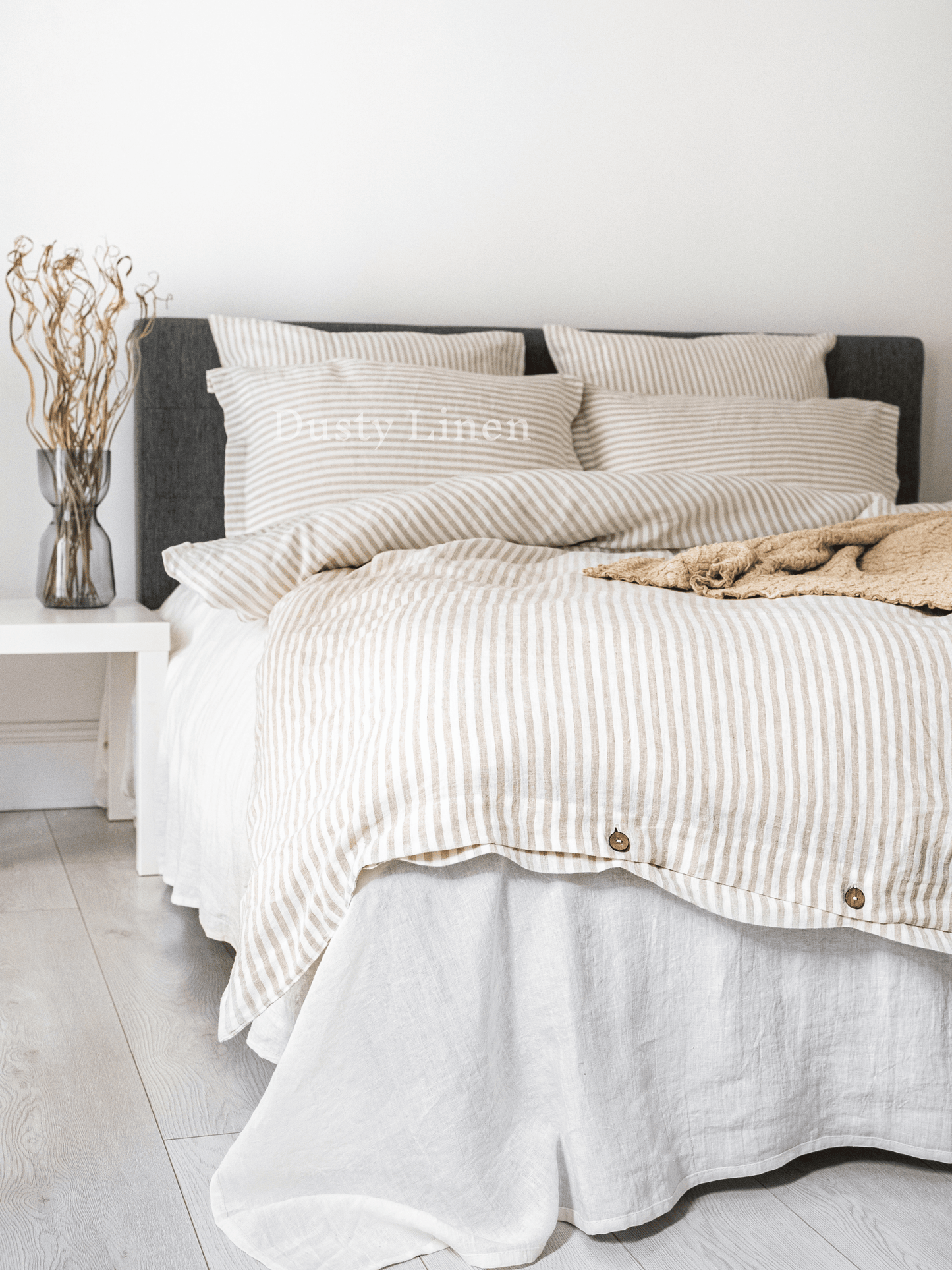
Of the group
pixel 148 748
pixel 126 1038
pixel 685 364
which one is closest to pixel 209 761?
pixel 126 1038

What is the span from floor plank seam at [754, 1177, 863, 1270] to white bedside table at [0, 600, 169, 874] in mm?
1317

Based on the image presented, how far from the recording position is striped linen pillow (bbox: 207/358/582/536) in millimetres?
2301

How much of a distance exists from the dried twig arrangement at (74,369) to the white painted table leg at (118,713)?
0.15 meters

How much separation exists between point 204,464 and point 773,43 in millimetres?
1766

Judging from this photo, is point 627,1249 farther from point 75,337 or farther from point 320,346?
point 75,337

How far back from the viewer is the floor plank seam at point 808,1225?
3.74ft

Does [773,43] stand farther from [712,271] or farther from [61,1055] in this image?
[61,1055]

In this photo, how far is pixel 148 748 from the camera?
222cm

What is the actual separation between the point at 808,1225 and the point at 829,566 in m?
0.84

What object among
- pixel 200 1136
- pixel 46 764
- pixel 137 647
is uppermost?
pixel 137 647

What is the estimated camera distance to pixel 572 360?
2.78 m

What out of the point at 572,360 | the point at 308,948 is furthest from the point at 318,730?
the point at 572,360

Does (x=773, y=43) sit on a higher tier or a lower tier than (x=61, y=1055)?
higher

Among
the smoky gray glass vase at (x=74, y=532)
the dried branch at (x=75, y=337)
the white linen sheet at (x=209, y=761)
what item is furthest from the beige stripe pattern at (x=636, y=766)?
the dried branch at (x=75, y=337)
